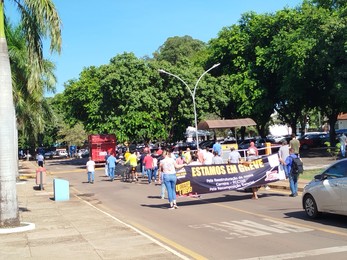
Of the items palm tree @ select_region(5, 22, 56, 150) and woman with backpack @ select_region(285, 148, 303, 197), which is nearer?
woman with backpack @ select_region(285, 148, 303, 197)

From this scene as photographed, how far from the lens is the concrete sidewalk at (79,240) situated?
27.4 feet

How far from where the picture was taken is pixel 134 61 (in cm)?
4269

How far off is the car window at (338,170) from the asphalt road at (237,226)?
1.09m

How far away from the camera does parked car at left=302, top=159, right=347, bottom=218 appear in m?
10.3

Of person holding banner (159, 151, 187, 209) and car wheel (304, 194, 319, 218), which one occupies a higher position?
person holding banner (159, 151, 187, 209)

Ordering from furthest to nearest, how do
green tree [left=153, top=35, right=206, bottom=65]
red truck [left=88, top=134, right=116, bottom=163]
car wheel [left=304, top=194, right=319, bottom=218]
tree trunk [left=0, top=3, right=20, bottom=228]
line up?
green tree [left=153, top=35, right=206, bottom=65] < red truck [left=88, top=134, right=116, bottom=163] < tree trunk [left=0, top=3, right=20, bottom=228] < car wheel [left=304, top=194, right=319, bottom=218]

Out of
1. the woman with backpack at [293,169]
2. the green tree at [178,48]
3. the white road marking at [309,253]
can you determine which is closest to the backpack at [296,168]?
the woman with backpack at [293,169]

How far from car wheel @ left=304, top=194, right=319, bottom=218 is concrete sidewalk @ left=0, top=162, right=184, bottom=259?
4.18m

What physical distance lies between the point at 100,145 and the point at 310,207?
34960 millimetres

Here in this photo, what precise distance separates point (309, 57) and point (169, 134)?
623 inches

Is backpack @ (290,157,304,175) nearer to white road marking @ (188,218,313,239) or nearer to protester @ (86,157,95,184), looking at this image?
white road marking @ (188,218,313,239)

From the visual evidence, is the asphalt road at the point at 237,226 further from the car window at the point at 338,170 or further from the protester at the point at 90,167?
the protester at the point at 90,167

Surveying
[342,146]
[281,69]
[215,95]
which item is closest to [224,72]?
[215,95]

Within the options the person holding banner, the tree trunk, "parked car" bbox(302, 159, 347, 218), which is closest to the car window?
"parked car" bbox(302, 159, 347, 218)
